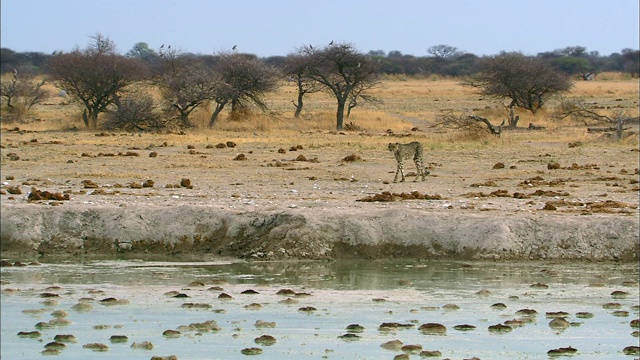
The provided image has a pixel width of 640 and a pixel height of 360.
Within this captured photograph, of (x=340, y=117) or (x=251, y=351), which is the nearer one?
(x=251, y=351)

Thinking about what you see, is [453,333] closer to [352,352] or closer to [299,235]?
[352,352]

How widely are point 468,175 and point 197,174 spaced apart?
5.59 meters

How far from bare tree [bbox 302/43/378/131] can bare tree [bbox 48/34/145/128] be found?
269 inches

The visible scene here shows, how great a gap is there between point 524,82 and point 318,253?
28779 mm

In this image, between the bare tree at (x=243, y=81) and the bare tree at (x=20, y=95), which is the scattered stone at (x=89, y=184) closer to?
the bare tree at (x=243, y=81)

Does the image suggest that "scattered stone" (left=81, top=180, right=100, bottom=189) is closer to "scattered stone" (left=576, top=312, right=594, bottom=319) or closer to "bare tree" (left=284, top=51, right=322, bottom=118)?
"scattered stone" (left=576, top=312, right=594, bottom=319)

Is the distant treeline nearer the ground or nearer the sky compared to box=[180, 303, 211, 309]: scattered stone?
nearer the sky

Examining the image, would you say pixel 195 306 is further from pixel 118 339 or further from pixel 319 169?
pixel 319 169

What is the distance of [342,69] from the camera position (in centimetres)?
3906

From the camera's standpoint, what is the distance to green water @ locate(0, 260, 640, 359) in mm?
8609

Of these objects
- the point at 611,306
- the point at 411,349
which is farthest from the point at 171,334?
the point at 611,306

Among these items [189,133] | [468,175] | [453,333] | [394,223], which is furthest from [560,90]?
[453,333]

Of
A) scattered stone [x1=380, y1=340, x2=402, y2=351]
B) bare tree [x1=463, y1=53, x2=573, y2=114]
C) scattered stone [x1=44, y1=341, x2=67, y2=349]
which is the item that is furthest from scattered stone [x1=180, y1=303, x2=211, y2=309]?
bare tree [x1=463, y1=53, x2=573, y2=114]

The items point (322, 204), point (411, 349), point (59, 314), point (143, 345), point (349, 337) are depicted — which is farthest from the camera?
point (322, 204)
